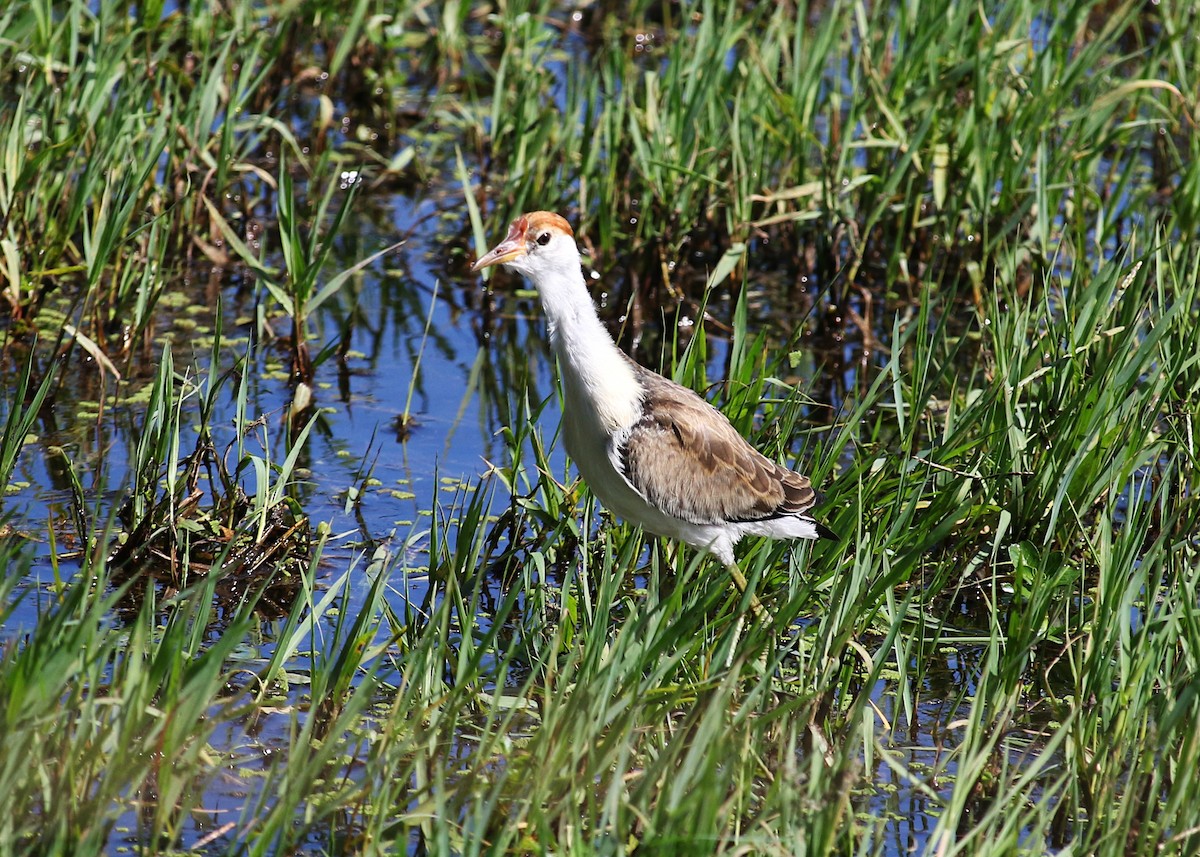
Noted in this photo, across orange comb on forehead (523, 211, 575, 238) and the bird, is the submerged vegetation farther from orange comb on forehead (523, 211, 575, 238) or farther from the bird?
orange comb on forehead (523, 211, 575, 238)

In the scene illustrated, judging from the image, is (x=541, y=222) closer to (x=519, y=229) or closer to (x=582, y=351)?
(x=519, y=229)

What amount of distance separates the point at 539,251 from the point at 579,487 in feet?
2.98

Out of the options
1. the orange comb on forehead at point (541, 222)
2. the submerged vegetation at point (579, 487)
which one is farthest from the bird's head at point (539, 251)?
the submerged vegetation at point (579, 487)

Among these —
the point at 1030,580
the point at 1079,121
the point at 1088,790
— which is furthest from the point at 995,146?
the point at 1088,790

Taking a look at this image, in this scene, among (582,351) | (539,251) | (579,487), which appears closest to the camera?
(582,351)

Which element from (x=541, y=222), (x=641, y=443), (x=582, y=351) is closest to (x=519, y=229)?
(x=541, y=222)

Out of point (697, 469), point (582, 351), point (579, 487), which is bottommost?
point (579, 487)

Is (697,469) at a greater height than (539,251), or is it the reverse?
(539,251)

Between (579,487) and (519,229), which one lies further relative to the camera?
(579,487)

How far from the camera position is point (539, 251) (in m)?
4.93

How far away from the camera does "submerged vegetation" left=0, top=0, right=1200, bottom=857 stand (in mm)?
3635

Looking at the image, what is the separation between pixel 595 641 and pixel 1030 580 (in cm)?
182

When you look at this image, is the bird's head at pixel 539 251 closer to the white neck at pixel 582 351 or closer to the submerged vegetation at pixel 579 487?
the white neck at pixel 582 351

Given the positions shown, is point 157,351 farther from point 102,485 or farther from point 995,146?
point 995,146
